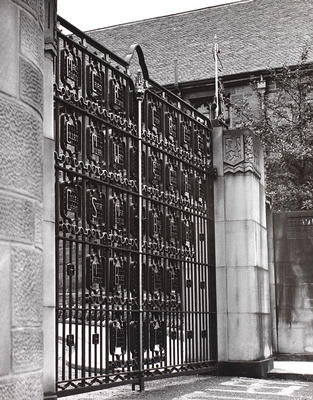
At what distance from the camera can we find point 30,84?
3740mm

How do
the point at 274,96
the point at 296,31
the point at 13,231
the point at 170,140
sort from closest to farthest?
the point at 13,231 < the point at 170,140 < the point at 274,96 < the point at 296,31

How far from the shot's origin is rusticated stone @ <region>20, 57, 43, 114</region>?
367 centimetres

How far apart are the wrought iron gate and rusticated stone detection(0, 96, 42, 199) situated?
2415 millimetres

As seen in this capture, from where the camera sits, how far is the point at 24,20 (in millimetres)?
3717

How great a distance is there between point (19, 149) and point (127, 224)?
4.10m

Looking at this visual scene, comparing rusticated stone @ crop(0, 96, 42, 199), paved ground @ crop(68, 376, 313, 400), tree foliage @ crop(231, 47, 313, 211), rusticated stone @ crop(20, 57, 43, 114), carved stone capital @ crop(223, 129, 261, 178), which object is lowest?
paved ground @ crop(68, 376, 313, 400)

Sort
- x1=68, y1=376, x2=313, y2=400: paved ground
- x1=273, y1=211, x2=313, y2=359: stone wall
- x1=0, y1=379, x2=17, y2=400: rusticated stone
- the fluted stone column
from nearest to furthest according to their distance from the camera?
x1=0, y1=379, x2=17, y2=400: rusticated stone < x1=68, y1=376, x2=313, y2=400: paved ground < the fluted stone column < x1=273, y1=211, x2=313, y2=359: stone wall

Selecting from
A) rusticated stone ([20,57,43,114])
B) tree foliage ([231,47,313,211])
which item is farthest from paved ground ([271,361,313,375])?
tree foliage ([231,47,313,211])

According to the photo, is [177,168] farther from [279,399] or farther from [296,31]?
[296,31]

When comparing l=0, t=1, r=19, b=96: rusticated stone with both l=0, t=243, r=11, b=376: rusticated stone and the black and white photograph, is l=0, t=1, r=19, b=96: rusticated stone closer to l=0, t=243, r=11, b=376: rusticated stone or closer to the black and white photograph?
the black and white photograph

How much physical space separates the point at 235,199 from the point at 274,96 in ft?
53.3

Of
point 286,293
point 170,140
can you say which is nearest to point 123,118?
point 170,140

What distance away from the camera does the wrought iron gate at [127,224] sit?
6.62m

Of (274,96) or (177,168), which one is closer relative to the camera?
(177,168)
